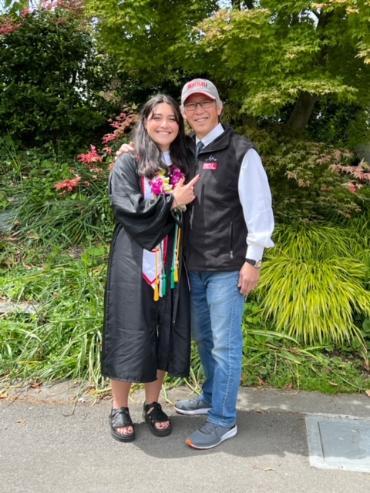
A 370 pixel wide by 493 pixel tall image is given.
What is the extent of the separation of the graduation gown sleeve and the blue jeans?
0.34 metres

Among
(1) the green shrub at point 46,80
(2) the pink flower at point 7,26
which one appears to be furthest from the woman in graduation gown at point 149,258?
(2) the pink flower at point 7,26

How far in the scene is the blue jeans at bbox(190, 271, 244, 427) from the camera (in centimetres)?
278

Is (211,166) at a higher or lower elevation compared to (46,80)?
lower

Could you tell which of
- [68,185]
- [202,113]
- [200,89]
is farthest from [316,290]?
[68,185]

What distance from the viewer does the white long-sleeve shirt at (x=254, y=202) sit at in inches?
104

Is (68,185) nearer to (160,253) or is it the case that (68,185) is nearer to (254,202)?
(160,253)

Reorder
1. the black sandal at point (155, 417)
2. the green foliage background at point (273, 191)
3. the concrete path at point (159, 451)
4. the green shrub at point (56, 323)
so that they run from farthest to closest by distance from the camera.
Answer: the green foliage background at point (273, 191)
the green shrub at point (56, 323)
the black sandal at point (155, 417)
the concrete path at point (159, 451)

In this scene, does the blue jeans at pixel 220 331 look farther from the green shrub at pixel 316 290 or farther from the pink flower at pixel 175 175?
the green shrub at pixel 316 290

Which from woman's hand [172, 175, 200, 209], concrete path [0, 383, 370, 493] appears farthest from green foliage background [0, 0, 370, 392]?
woman's hand [172, 175, 200, 209]

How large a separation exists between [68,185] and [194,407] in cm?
303

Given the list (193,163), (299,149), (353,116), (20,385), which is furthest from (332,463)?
(353,116)

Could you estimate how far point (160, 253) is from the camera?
9.27ft

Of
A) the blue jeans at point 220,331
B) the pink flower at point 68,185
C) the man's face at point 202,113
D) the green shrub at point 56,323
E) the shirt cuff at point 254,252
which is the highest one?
the man's face at point 202,113

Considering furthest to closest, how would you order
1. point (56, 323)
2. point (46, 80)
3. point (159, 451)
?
point (46, 80), point (56, 323), point (159, 451)
